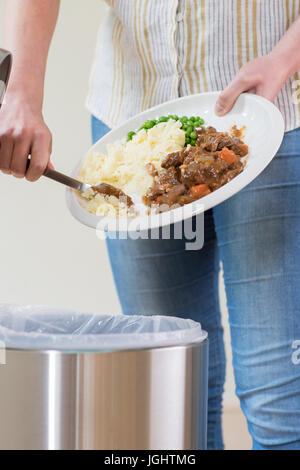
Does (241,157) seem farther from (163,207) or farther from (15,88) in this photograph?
(15,88)

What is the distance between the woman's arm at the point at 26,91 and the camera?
881mm

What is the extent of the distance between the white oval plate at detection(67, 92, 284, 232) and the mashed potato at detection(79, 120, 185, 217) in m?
0.03

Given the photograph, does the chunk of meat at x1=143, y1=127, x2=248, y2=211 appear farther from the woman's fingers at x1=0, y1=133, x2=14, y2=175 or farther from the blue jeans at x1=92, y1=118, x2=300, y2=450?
the woman's fingers at x1=0, y1=133, x2=14, y2=175

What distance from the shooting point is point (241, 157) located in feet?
3.11

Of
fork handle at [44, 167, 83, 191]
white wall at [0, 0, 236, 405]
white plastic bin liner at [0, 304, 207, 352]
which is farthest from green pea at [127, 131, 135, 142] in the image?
white wall at [0, 0, 236, 405]

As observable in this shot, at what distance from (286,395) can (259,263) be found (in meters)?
0.21

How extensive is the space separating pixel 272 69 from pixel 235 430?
150 centimetres

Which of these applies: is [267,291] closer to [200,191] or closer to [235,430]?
[200,191]

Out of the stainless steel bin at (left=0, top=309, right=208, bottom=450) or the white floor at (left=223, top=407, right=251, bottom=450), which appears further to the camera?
the white floor at (left=223, top=407, right=251, bottom=450)

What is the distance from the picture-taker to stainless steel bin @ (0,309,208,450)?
1.97ft

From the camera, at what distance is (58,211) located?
1969 millimetres

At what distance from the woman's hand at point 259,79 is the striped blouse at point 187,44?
0.06 metres

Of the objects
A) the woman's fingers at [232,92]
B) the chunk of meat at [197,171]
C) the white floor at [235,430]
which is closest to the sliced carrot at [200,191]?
the chunk of meat at [197,171]

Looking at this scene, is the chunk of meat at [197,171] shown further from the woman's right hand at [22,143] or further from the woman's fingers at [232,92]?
the woman's right hand at [22,143]
